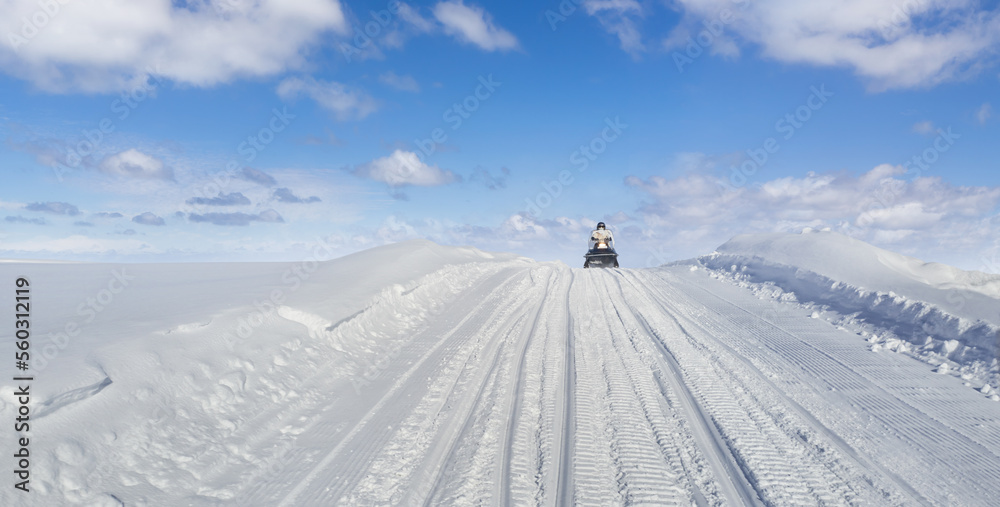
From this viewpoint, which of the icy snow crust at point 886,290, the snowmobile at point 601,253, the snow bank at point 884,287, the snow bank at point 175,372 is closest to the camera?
the snow bank at point 175,372

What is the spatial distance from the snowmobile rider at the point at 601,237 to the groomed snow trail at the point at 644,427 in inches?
518

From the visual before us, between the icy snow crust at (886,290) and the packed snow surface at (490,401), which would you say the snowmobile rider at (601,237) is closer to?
the icy snow crust at (886,290)

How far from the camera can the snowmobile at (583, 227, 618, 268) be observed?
2080 cm

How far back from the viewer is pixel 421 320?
31.3ft

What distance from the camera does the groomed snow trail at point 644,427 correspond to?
3666 millimetres

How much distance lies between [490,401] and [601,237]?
17.0 m

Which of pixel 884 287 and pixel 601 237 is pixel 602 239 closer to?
pixel 601 237

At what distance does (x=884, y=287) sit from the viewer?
9.91 m

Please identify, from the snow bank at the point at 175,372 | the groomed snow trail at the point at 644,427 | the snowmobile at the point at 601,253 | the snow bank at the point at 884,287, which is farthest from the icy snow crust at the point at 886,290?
the snow bank at the point at 175,372

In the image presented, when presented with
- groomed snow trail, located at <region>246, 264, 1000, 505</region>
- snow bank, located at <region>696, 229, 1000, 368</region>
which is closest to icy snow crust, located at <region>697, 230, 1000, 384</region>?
snow bank, located at <region>696, 229, 1000, 368</region>

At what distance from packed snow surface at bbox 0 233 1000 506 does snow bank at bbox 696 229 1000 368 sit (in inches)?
2.9

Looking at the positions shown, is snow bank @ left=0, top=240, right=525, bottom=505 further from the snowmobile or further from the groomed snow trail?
the snowmobile

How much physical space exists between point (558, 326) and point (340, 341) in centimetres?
392

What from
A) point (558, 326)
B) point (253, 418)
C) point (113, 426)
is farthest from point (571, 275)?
point (113, 426)
